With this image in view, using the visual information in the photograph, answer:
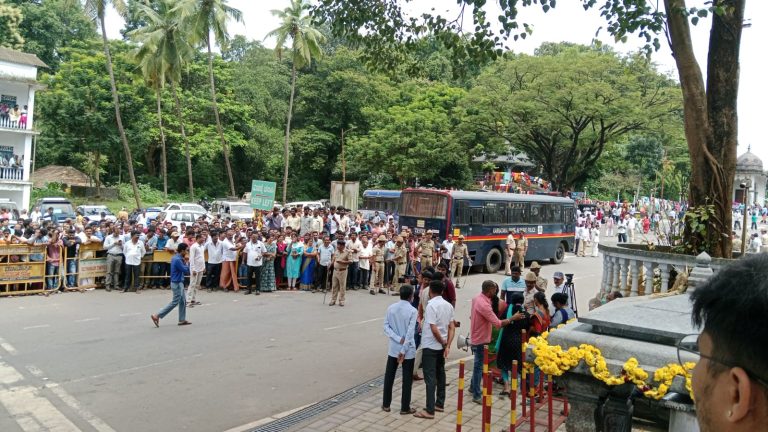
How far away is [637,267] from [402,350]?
3.50m

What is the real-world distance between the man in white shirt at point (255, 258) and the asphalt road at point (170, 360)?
1.26 meters

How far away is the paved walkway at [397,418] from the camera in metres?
6.77

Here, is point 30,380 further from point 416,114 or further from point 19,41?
point 19,41

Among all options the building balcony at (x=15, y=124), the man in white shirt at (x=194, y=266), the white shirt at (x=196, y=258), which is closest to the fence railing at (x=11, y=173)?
the building balcony at (x=15, y=124)

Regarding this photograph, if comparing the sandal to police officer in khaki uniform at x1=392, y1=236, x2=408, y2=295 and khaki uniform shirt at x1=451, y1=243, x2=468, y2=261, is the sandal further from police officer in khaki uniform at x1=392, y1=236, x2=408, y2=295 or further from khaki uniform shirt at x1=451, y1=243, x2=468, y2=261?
khaki uniform shirt at x1=451, y1=243, x2=468, y2=261

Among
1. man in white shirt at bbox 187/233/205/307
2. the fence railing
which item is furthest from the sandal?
the fence railing

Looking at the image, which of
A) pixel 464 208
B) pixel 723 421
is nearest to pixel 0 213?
pixel 464 208

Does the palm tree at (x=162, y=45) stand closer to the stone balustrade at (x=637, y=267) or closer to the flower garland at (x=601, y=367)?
the stone balustrade at (x=637, y=267)

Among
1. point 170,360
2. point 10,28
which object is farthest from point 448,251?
point 10,28

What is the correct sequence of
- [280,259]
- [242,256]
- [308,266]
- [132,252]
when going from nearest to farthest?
[132,252], [242,256], [280,259], [308,266]

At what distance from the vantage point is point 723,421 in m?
1.67

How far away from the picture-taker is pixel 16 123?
3058cm

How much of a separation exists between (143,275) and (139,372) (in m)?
7.81

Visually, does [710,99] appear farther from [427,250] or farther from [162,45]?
[162,45]
